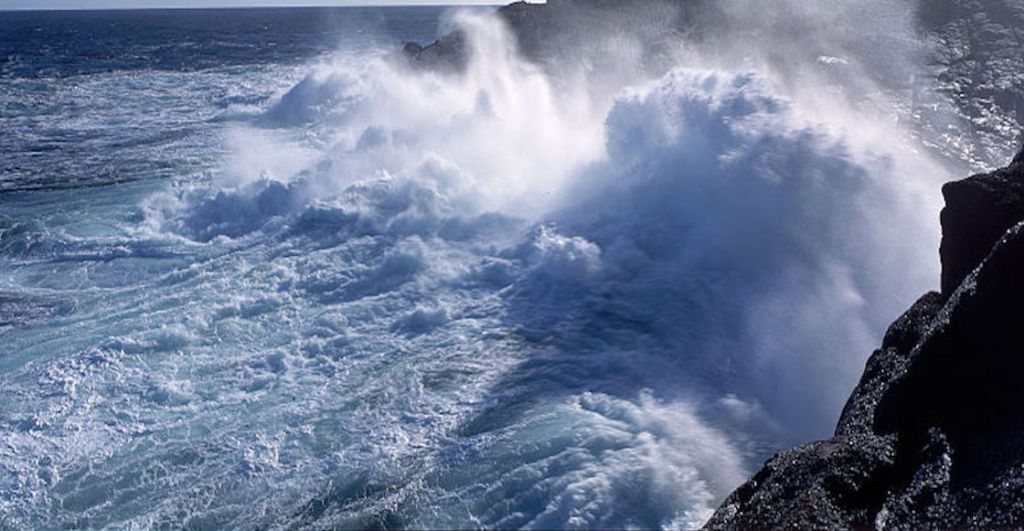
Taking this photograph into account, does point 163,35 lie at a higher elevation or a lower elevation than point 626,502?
higher

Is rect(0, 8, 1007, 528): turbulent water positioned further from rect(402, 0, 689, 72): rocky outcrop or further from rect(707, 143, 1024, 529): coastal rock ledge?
rect(402, 0, 689, 72): rocky outcrop

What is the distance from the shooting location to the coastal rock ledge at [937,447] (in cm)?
377

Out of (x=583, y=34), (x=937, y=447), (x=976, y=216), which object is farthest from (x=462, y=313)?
(x=583, y=34)

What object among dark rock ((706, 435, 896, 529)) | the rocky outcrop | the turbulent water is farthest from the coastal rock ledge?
the rocky outcrop

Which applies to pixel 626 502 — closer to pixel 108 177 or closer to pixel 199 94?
pixel 108 177

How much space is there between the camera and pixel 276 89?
1174 inches

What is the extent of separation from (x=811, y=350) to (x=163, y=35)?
70.4 meters

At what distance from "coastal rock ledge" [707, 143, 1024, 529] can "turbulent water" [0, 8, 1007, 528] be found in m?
1.08

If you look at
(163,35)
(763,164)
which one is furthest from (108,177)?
(163,35)

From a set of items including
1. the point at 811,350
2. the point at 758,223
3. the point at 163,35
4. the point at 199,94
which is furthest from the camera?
the point at 163,35

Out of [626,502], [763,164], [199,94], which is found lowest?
[626,502]

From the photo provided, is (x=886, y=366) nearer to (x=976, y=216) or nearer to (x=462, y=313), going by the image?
(x=976, y=216)

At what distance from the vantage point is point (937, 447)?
414 centimetres

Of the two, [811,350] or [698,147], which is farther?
[698,147]
